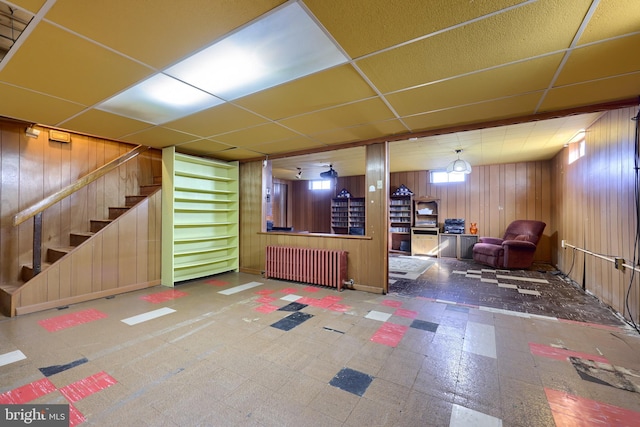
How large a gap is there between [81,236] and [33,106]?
1.97 meters

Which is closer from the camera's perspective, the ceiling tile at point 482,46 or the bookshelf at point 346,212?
the ceiling tile at point 482,46

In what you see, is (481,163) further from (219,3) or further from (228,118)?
(219,3)

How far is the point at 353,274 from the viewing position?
445 centimetres

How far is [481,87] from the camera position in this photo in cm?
247

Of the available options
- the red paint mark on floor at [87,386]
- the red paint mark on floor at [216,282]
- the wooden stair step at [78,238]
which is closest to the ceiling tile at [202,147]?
the wooden stair step at [78,238]

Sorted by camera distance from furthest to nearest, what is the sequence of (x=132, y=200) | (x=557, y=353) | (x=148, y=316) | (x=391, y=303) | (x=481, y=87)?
(x=132, y=200) → (x=391, y=303) → (x=148, y=316) → (x=481, y=87) → (x=557, y=353)

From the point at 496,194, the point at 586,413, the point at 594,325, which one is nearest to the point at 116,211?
the point at 586,413

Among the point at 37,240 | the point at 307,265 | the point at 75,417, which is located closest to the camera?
the point at 75,417

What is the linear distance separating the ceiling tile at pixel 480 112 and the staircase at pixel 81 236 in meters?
4.62

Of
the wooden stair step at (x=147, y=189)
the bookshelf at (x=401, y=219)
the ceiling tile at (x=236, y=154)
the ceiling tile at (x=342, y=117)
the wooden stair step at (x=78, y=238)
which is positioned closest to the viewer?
the ceiling tile at (x=342, y=117)

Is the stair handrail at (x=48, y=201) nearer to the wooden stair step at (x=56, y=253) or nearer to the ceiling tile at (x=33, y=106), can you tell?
the wooden stair step at (x=56, y=253)

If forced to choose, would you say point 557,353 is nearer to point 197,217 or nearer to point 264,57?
point 264,57

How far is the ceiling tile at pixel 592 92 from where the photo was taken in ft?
7.81

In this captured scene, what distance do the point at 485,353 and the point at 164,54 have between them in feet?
12.1
